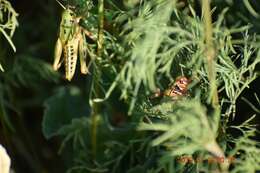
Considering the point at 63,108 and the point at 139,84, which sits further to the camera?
the point at 63,108

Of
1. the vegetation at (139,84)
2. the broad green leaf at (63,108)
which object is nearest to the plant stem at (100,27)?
the vegetation at (139,84)

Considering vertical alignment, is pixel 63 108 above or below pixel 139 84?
below

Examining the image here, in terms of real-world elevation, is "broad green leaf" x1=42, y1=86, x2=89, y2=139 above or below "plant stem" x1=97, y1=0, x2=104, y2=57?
below

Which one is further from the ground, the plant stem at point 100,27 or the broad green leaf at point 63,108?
the plant stem at point 100,27

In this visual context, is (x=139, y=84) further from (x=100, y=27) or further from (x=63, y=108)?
(x=63, y=108)

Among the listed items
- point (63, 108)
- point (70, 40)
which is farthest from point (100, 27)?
point (63, 108)

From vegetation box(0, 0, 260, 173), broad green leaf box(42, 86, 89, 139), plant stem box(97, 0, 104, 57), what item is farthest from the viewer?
broad green leaf box(42, 86, 89, 139)

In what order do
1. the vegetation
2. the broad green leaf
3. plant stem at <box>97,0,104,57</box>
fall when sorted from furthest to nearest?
the broad green leaf < plant stem at <box>97,0,104,57</box> < the vegetation

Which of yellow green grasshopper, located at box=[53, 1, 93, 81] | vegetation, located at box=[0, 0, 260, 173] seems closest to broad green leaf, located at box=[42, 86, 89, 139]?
vegetation, located at box=[0, 0, 260, 173]

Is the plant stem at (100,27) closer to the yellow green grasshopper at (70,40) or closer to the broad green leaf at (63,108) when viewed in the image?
the yellow green grasshopper at (70,40)

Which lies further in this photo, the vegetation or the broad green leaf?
the broad green leaf

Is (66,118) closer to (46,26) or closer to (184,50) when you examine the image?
(46,26)

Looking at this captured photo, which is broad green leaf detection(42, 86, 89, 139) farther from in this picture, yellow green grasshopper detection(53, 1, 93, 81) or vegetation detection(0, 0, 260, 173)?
yellow green grasshopper detection(53, 1, 93, 81)
